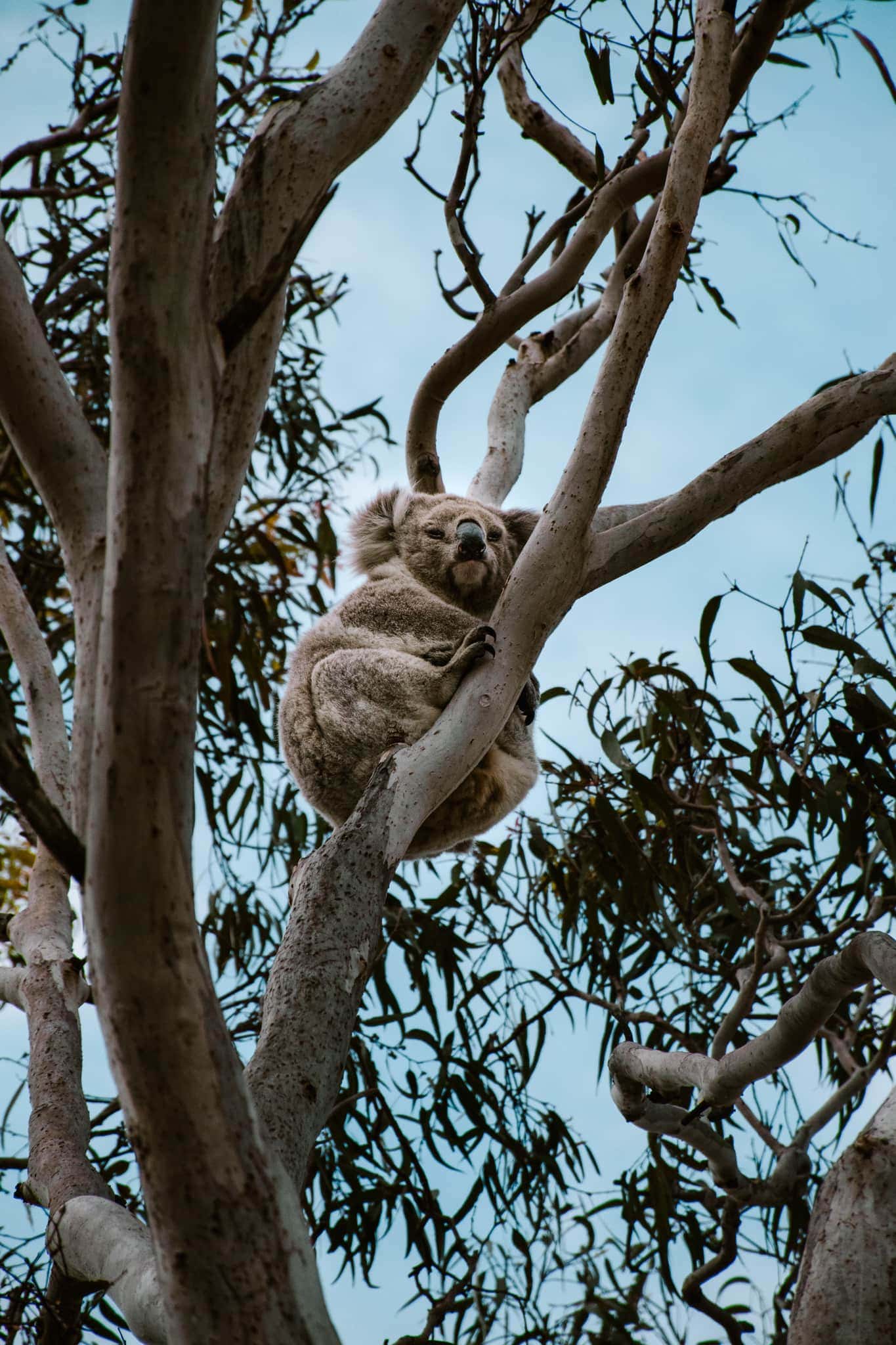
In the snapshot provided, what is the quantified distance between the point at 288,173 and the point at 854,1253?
57.0 inches

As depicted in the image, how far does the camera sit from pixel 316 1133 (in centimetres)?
139

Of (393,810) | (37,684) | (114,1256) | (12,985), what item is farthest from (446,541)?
(114,1256)

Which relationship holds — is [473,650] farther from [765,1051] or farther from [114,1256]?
[114,1256]

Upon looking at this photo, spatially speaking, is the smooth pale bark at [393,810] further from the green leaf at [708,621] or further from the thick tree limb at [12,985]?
the thick tree limb at [12,985]

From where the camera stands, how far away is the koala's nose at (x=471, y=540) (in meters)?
2.82

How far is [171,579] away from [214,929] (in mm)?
2782

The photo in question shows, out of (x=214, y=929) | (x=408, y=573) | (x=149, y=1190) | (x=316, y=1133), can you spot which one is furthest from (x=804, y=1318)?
(x=214, y=929)

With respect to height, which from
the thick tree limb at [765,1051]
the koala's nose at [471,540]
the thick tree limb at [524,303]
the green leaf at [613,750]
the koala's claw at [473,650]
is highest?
the thick tree limb at [524,303]

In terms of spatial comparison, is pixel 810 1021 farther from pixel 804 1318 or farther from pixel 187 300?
pixel 187 300

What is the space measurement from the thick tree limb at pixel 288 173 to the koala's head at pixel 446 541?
1350mm


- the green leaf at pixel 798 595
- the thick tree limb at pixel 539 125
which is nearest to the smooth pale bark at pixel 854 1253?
the green leaf at pixel 798 595

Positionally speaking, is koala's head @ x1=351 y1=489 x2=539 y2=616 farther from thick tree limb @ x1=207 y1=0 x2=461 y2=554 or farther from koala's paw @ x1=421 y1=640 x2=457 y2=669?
thick tree limb @ x1=207 y1=0 x2=461 y2=554

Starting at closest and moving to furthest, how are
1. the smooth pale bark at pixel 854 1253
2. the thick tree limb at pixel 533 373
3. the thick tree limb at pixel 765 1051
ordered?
the smooth pale bark at pixel 854 1253 → the thick tree limb at pixel 765 1051 → the thick tree limb at pixel 533 373

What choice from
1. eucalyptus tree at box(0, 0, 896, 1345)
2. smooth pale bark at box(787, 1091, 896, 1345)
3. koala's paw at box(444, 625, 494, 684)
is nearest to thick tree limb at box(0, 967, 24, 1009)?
eucalyptus tree at box(0, 0, 896, 1345)
